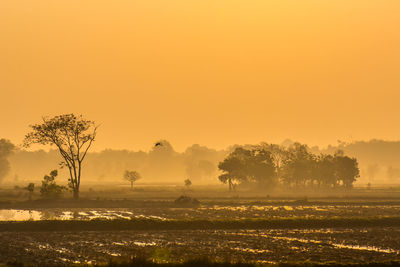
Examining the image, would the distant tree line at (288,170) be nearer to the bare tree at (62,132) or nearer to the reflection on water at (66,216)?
the bare tree at (62,132)

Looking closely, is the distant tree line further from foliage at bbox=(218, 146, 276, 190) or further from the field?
the field

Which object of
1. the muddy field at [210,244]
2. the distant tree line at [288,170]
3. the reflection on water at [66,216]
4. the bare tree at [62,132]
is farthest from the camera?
the distant tree line at [288,170]

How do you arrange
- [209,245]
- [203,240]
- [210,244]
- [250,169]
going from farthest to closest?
[250,169] → [203,240] → [210,244] → [209,245]

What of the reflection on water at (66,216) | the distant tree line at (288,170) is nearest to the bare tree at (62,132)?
the reflection on water at (66,216)

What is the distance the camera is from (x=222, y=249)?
128 ft

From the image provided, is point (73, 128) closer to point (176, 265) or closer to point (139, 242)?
point (139, 242)

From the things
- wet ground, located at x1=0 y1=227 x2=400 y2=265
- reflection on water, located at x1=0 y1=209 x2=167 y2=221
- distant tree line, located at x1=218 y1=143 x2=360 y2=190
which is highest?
distant tree line, located at x1=218 y1=143 x2=360 y2=190

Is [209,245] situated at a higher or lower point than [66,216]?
lower

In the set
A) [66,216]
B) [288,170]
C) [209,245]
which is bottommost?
[209,245]

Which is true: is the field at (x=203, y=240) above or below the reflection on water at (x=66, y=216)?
below

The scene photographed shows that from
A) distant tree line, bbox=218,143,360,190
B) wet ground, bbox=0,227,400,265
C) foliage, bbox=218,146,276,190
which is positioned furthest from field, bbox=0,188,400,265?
distant tree line, bbox=218,143,360,190

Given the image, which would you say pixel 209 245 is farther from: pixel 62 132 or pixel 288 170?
pixel 288 170

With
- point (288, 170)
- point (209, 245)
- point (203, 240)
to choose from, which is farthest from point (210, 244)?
point (288, 170)

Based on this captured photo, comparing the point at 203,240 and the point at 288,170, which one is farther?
the point at 288,170
